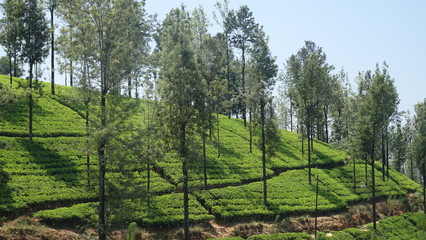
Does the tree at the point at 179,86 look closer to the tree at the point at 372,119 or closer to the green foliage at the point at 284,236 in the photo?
the green foliage at the point at 284,236

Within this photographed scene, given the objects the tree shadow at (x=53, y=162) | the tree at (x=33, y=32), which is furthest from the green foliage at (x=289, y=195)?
the tree at (x=33, y=32)

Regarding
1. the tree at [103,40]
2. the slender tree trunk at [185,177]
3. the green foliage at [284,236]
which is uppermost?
the tree at [103,40]

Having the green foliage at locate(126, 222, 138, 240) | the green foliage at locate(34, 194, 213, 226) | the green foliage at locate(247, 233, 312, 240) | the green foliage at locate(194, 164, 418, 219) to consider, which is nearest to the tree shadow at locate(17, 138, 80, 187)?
the green foliage at locate(34, 194, 213, 226)

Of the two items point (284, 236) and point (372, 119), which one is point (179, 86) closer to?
point (284, 236)

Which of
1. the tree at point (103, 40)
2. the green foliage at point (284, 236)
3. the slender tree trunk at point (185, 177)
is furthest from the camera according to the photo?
the green foliage at point (284, 236)

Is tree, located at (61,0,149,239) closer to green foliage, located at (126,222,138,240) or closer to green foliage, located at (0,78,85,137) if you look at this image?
green foliage, located at (126,222,138,240)

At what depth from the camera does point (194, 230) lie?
3453cm

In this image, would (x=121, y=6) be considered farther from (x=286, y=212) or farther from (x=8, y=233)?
(x=286, y=212)

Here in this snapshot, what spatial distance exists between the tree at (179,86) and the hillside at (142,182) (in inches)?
81.2

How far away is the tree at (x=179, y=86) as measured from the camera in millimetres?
30562

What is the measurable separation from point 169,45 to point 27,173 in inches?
740

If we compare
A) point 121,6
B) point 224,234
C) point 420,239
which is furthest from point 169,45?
point 420,239

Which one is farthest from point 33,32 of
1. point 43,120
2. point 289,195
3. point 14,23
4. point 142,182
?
point 289,195

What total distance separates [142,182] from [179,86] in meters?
13.9
